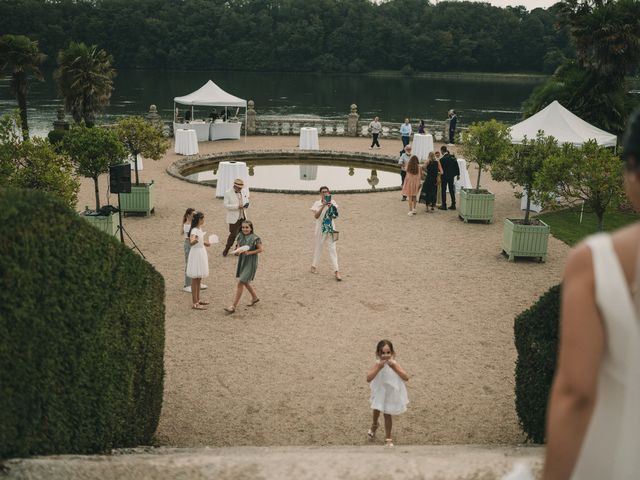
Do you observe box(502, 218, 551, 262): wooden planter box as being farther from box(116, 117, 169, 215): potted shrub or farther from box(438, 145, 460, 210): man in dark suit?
box(116, 117, 169, 215): potted shrub

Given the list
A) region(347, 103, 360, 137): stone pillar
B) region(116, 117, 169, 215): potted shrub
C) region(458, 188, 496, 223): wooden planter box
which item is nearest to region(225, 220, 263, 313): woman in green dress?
region(116, 117, 169, 215): potted shrub

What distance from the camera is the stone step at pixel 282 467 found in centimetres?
402

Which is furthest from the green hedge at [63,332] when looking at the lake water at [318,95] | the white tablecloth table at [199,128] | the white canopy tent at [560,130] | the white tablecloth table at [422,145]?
the lake water at [318,95]

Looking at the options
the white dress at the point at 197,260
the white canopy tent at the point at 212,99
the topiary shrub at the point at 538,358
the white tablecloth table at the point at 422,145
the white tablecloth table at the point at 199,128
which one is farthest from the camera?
the white canopy tent at the point at 212,99

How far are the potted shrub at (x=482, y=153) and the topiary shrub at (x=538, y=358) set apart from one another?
11568 mm

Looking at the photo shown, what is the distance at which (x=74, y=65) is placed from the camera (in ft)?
102

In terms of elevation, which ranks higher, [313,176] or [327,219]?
[327,219]

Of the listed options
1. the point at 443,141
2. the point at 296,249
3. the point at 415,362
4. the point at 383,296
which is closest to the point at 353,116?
the point at 443,141

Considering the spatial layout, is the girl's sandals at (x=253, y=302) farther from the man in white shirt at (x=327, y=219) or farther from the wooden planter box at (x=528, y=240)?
the wooden planter box at (x=528, y=240)

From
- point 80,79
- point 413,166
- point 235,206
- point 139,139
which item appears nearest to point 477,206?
point 413,166

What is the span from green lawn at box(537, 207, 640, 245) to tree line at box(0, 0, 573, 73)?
87.5 metres

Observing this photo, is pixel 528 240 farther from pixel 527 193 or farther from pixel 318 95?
pixel 318 95

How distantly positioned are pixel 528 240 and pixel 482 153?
4.31 m

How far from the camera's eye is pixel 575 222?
18.6m
